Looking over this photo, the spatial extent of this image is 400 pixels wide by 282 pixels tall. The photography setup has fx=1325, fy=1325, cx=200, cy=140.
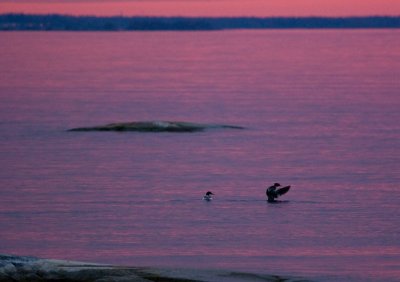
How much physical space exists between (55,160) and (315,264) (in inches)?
450

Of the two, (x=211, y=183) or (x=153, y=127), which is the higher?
(x=153, y=127)

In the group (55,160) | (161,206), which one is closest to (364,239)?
(161,206)

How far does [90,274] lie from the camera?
43.9 feet

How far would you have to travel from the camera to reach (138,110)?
40.3 m

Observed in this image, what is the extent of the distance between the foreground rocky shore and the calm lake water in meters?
1.50

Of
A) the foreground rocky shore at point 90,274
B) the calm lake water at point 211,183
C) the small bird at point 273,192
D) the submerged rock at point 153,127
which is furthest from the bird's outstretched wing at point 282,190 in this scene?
the submerged rock at point 153,127

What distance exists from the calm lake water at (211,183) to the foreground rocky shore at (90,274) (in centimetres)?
150

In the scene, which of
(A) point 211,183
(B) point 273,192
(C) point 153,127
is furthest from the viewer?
(C) point 153,127

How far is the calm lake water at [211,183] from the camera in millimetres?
16219

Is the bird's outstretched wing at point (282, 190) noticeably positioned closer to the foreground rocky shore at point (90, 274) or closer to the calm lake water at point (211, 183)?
the calm lake water at point (211, 183)

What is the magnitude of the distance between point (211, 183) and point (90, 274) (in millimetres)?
9293

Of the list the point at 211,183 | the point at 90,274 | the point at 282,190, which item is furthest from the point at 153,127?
the point at 90,274

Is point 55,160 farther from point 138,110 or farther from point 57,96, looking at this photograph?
point 57,96

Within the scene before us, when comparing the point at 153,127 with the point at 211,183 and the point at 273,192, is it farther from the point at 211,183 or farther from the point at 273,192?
the point at 273,192
